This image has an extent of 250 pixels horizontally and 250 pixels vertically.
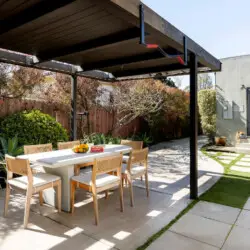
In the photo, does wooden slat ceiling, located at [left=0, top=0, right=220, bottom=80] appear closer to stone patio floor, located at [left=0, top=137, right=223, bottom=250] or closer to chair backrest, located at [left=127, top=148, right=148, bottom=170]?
chair backrest, located at [left=127, top=148, right=148, bottom=170]

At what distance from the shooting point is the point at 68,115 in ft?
25.9

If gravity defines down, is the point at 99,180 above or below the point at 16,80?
below

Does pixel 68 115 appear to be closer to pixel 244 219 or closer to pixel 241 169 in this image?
pixel 241 169

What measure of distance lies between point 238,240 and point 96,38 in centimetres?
372

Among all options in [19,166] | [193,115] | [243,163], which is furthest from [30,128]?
[243,163]

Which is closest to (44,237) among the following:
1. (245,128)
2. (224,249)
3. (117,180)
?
(117,180)

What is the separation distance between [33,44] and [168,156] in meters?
6.03

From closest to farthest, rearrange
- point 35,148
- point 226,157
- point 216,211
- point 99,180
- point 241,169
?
point 99,180, point 216,211, point 35,148, point 241,169, point 226,157

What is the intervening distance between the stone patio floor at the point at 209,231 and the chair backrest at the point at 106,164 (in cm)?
119

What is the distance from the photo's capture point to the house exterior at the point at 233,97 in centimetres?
1021

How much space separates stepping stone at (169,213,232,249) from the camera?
276cm

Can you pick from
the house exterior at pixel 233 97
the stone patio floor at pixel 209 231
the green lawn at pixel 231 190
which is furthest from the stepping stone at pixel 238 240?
the house exterior at pixel 233 97

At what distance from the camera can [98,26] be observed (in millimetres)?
3391

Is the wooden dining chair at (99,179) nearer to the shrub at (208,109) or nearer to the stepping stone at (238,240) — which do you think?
the stepping stone at (238,240)
